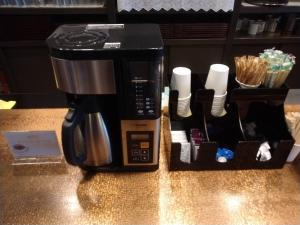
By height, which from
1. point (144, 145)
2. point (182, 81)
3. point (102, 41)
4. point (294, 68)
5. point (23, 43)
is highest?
point (102, 41)

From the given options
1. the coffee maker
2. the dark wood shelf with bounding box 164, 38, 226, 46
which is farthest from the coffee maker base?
the dark wood shelf with bounding box 164, 38, 226, 46

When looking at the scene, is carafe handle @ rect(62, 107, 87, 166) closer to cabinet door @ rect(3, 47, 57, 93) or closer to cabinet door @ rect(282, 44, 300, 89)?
cabinet door @ rect(3, 47, 57, 93)

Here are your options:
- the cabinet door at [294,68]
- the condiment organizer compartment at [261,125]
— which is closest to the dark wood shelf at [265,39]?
the cabinet door at [294,68]

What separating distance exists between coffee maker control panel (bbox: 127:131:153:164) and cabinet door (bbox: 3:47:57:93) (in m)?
1.60

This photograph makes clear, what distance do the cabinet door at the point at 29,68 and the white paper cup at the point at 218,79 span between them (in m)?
1.61

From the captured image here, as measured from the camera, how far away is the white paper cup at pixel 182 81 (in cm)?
66

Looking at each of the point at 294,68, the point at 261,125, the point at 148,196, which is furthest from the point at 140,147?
the point at 294,68

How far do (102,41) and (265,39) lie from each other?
70.0 inches

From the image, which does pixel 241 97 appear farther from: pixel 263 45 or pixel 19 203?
pixel 263 45

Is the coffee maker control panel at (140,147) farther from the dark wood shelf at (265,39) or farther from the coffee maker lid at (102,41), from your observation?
the dark wood shelf at (265,39)

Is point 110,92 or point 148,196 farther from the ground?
point 110,92

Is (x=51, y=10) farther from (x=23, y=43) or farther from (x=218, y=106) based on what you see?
(x=218, y=106)

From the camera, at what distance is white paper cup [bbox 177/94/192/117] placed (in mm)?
684

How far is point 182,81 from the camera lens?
0.66 meters
